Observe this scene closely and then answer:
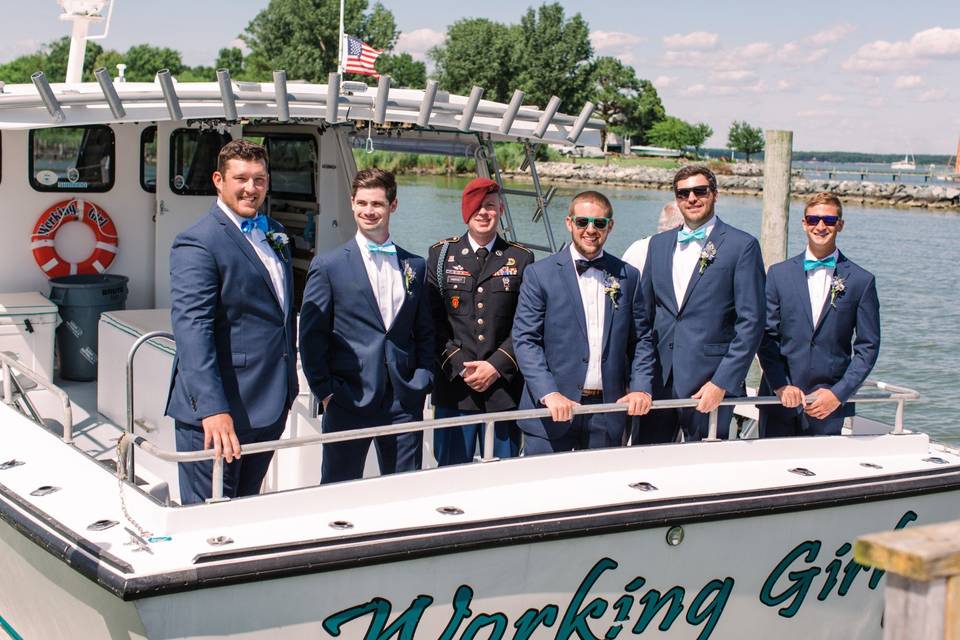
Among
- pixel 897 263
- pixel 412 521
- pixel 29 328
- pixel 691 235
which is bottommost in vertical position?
pixel 897 263

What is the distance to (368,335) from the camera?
4.39 metres

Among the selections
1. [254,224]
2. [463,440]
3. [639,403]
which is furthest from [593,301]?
[254,224]

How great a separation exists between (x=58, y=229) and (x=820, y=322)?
4.46m

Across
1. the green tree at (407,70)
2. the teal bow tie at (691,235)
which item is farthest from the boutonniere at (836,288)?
the green tree at (407,70)

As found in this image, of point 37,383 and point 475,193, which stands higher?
point 475,193

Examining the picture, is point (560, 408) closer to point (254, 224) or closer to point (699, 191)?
point (699, 191)

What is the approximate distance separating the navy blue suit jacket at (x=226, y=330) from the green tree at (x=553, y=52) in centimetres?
6855

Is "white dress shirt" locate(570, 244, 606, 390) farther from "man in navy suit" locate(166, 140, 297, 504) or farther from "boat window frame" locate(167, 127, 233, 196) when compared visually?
"boat window frame" locate(167, 127, 233, 196)

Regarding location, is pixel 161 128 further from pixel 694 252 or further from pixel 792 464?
pixel 792 464

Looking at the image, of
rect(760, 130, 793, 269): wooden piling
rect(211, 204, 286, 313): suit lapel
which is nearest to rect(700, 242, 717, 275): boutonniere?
rect(211, 204, 286, 313): suit lapel

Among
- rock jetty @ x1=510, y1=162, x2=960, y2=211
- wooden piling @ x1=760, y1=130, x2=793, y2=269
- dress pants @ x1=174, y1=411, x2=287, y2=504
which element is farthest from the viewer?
rock jetty @ x1=510, y1=162, x2=960, y2=211

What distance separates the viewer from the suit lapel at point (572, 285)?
453cm

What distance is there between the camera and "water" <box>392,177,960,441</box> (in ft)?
40.4

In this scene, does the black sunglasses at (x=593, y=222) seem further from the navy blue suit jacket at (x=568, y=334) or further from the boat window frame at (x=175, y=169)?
the boat window frame at (x=175, y=169)
